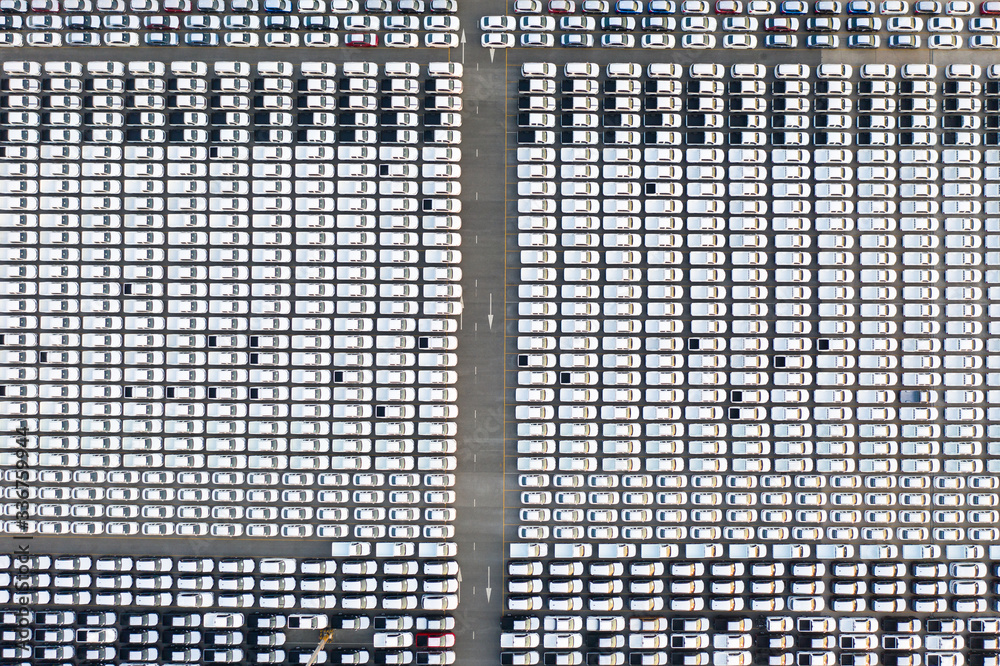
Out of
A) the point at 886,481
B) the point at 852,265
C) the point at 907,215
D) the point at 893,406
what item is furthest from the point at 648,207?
the point at 886,481

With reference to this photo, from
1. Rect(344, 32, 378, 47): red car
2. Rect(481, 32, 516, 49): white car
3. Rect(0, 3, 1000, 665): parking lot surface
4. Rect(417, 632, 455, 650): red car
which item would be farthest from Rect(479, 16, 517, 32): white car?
Rect(417, 632, 455, 650): red car

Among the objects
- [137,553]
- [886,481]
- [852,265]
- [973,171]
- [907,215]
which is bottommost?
[137,553]

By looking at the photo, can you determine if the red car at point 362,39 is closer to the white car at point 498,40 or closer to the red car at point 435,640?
the white car at point 498,40

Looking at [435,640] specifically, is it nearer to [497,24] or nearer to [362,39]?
[362,39]

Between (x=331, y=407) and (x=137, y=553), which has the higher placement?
(x=331, y=407)

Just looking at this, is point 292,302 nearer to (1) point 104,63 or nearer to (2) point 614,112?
(1) point 104,63

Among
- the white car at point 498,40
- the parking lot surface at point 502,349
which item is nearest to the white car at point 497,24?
the white car at point 498,40

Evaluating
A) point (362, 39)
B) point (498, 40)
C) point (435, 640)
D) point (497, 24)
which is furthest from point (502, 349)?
point (362, 39)

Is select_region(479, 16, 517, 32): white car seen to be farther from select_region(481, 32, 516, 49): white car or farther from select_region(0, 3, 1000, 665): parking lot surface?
select_region(0, 3, 1000, 665): parking lot surface
